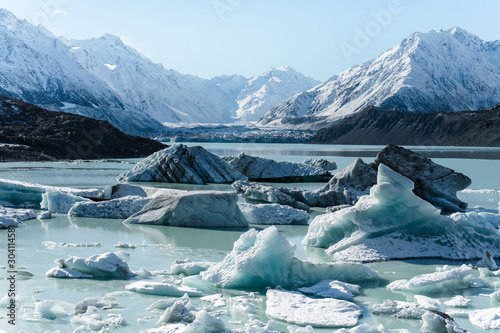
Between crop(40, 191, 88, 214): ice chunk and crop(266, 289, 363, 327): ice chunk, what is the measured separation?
9.22 meters

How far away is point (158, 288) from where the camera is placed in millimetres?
7078

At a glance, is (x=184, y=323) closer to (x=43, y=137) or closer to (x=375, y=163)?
(x=375, y=163)

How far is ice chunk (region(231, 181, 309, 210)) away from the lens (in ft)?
53.7

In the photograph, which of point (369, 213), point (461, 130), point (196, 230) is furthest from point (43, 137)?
point (461, 130)

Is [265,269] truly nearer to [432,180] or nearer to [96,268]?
[96,268]

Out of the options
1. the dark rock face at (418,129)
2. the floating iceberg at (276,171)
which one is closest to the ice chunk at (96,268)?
the floating iceberg at (276,171)

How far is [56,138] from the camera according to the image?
52.8 metres

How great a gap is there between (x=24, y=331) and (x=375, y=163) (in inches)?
604

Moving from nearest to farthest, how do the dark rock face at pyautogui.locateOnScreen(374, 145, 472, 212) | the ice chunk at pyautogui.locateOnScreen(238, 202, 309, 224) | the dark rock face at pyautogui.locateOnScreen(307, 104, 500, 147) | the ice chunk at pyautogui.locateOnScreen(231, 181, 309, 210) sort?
1. the ice chunk at pyautogui.locateOnScreen(238, 202, 309, 224)
2. the ice chunk at pyautogui.locateOnScreen(231, 181, 309, 210)
3. the dark rock face at pyautogui.locateOnScreen(374, 145, 472, 212)
4. the dark rock face at pyautogui.locateOnScreen(307, 104, 500, 147)

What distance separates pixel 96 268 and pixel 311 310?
304 centimetres

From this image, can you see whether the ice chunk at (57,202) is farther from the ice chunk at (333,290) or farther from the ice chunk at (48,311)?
the ice chunk at (333,290)

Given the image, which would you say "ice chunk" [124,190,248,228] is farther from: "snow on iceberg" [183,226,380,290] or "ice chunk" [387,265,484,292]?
"ice chunk" [387,265,484,292]

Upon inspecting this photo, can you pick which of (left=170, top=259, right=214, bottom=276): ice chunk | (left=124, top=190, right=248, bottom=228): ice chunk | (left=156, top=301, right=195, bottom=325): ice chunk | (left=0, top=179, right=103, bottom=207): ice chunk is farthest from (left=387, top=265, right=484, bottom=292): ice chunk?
(left=0, top=179, right=103, bottom=207): ice chunk

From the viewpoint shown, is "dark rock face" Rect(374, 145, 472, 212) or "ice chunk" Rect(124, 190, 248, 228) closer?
"ice chunk" Rect(124, 190, 248, 228)
